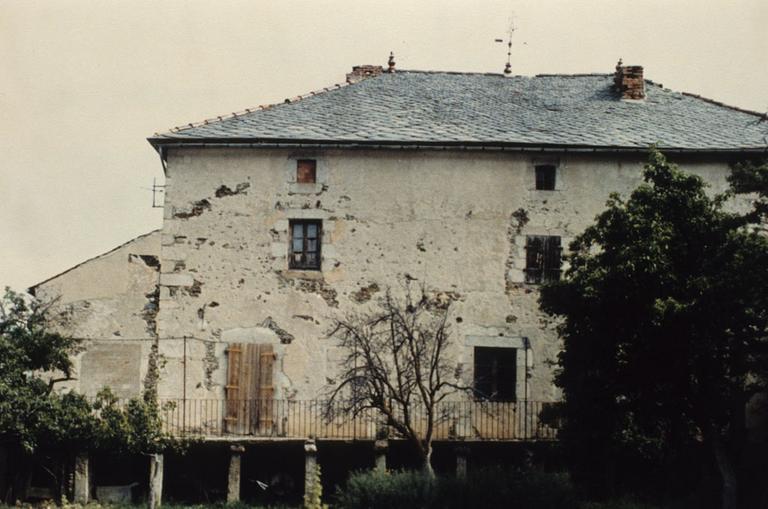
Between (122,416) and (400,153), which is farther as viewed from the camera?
(400,153)

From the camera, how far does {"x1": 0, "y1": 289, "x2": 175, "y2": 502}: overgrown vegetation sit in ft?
69.5

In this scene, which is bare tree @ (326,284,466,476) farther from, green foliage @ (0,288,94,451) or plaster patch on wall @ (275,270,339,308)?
green foliage @ (0,288,94,451)

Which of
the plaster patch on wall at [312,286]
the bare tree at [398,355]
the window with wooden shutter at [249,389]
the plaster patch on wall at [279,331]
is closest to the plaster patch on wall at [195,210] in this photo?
the plaster patch on wall at [312,286]

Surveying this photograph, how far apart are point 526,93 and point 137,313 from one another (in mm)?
10520

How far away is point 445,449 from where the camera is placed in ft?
75.5

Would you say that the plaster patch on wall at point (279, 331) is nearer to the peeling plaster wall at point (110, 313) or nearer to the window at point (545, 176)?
the peeling plaster wall at point (110, 313)

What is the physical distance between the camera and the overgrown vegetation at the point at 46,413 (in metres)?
21.2

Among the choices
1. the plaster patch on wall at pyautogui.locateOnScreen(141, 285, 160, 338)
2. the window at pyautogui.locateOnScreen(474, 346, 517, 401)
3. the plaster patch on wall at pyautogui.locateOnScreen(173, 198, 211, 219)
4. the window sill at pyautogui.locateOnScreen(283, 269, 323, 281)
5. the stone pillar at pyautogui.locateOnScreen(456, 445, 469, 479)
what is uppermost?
the plaster patch on wall at pyautogui.locateOnScreen(173, 198, 211, 219)

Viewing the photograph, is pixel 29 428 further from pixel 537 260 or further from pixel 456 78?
pixel 456 78

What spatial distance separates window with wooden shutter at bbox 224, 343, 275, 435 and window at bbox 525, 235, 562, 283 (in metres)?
5.74

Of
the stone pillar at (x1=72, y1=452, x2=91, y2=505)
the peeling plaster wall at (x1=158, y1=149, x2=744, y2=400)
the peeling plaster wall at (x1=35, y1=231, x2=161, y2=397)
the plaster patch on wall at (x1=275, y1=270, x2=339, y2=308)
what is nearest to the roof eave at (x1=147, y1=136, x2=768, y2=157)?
the peeling plaster wall at (x1=158, y1=149, x2=744, y2=400)

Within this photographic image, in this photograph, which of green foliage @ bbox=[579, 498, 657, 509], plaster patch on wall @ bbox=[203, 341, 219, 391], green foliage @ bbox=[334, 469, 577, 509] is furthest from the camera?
plaster patch on wall @ bbox=[203, 341, 219, 391]

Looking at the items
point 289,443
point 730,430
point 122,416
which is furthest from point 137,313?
point 730,430

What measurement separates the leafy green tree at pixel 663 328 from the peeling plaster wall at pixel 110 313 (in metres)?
8.90
